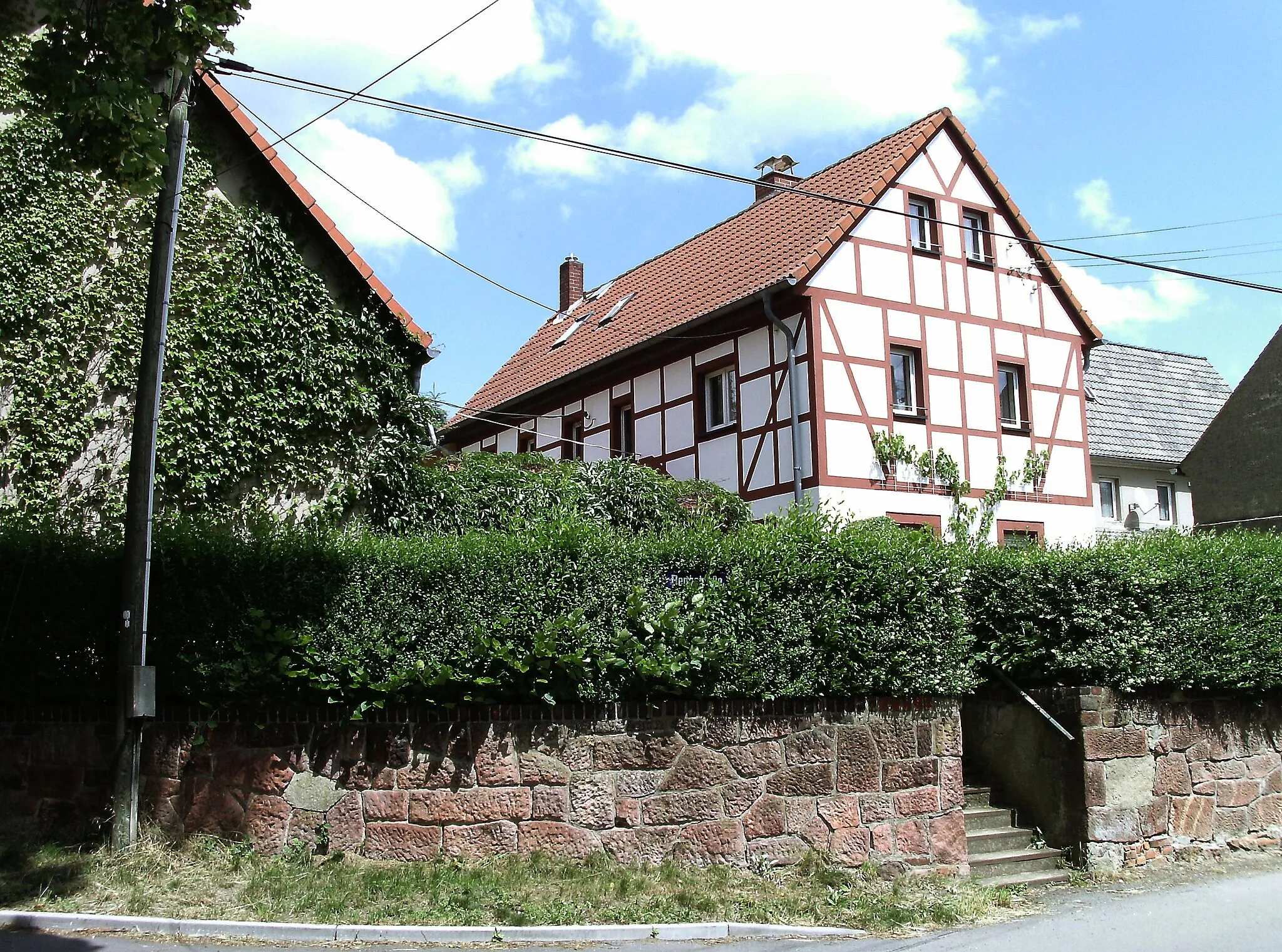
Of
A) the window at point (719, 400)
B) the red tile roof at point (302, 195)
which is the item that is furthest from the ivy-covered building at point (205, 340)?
the window at point (719, 400)

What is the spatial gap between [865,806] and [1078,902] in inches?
77.4

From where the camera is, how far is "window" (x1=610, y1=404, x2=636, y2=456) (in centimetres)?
2214

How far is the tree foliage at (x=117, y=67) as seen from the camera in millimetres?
6977

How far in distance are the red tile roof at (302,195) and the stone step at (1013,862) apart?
297 inches

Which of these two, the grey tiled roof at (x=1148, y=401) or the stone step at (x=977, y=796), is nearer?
the stone step at (x=977, y=796)

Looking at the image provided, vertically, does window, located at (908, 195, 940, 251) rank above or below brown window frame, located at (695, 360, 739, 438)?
above

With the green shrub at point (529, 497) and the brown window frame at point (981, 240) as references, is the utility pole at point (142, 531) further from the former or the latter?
the brown window frame at point (981, 240)

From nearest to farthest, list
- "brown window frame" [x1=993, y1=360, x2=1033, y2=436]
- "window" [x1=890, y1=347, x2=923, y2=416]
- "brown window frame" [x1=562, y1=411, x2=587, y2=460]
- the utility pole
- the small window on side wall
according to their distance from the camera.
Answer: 1. the utility pole
2. "window" [x1=890, y1=347, x2=923, y2=416]
3. "brown window frame" [x1=993, y1=360, x2=1033, y2=436]
4. "brown window frame" [x1=562, y1=411, x2=587, y2=460]
5. the small window on side wall

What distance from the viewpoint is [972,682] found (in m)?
10.4

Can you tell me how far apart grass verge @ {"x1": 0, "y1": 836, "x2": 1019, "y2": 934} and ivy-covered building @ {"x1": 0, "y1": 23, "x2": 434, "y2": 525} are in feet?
13.1

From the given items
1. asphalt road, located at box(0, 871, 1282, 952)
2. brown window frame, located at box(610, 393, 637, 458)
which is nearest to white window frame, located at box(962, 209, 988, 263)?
brown window frame, located at box(610, 393, 637, 458)

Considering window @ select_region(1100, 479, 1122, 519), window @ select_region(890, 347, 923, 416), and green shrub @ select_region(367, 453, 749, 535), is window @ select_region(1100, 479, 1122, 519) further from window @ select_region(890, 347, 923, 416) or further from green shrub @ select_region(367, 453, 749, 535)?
green shrub @ select_region(367, 453, 749, 535)

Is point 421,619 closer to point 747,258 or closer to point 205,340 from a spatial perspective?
point 205,340

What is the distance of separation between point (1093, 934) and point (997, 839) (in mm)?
2250
